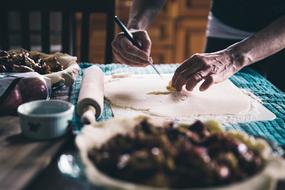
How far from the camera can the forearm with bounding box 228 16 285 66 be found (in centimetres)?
143

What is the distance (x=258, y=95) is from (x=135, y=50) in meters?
0.39

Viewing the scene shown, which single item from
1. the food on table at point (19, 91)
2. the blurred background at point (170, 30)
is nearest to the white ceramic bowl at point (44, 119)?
the food on table at point (19, 91)

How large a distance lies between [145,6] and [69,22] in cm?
30

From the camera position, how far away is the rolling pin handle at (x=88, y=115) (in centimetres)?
98

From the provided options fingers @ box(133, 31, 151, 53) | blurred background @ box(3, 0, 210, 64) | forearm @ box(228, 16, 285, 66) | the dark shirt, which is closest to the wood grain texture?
fingers @ box(133, 31, 151, 53)

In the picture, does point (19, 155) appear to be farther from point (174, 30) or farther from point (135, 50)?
point (174, 30)

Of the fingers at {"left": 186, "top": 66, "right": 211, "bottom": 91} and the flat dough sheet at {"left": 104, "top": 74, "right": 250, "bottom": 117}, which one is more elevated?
the fingers at {"left": 186, "top": 66, "right": 211, "bottom": 91}

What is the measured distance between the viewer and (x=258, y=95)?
137cm

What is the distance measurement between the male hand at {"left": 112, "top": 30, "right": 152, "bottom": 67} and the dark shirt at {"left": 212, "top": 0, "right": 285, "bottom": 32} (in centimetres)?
47

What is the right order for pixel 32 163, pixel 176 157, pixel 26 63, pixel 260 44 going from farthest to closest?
pixel 260 44
pixel 26 63
pixel 32 163
pixel 176 157

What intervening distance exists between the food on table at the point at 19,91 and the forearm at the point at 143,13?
2.08ft

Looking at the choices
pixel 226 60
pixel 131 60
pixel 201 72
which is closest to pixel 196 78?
pixel 201 72

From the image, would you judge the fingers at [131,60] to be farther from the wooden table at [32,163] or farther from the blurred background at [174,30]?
the blurred background at [174,30]

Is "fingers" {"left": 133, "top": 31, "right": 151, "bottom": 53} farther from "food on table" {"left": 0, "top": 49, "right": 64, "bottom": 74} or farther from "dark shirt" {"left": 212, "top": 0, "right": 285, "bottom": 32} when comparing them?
"dark shirt" {"left": 212, "top": 0, "right": 285, "bottom": 32}
